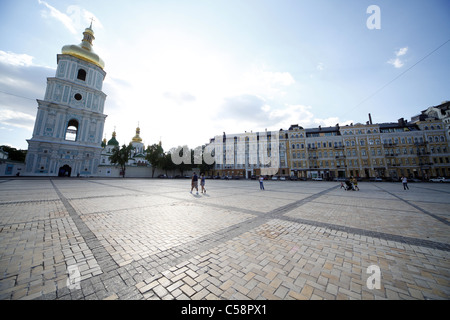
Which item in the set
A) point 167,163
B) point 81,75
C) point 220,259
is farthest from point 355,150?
point 81,75

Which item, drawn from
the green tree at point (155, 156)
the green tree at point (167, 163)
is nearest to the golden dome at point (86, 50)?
the green tree at point (155, 156)

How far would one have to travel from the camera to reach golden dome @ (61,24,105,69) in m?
36.6

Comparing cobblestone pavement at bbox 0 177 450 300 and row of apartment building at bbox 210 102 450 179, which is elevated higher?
row of apartment building at bbox 210 102 450 179

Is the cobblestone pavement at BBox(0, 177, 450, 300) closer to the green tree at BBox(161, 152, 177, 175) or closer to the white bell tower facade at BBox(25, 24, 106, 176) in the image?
the white bell tower facade at BBox(25, 24, 106, 176)

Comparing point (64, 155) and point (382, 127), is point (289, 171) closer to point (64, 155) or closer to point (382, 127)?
point (382, 127)

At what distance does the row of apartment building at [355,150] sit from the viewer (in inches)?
1657

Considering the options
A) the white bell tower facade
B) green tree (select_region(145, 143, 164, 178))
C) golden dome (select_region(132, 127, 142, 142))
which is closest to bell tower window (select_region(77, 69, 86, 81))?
the white bell tower facade

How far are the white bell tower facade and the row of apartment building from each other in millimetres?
40015

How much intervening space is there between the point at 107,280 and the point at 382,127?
6563 cm

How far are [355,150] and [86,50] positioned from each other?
75.1 meters

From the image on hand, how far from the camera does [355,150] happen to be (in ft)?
151

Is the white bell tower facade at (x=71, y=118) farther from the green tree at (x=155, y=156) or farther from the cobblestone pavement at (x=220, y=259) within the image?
the cobblestone pavement at (x=220, y=259)
